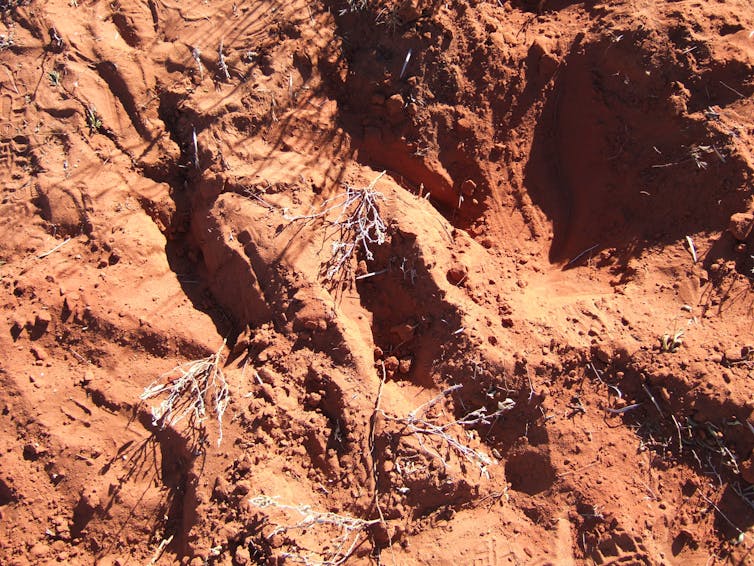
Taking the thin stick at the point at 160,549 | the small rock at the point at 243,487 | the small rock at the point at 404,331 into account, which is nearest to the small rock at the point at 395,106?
A: the small rock at the point at 404,331

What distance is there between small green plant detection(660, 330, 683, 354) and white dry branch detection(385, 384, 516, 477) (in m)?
0.86

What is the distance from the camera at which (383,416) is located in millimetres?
2559

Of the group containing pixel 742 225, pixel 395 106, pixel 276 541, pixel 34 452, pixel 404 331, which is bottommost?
pixel 276 541

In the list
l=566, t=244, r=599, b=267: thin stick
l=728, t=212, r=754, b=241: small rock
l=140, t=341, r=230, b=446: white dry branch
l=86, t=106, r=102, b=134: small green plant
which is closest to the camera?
l=140, t=341, r=230, b=446: white dry branch

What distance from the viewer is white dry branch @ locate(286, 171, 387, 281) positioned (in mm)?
2775

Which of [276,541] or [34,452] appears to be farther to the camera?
[34,452]

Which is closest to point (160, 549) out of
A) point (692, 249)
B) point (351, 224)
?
point (351, 224)

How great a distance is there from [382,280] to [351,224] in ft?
1.15

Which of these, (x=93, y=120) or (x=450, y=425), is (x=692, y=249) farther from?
(x=93, y=120)

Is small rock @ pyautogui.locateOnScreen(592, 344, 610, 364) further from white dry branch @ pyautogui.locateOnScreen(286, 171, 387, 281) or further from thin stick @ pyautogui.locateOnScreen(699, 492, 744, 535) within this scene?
white dry branch @ pyautogui.locateOnScreen(286, 171, 387, 281)

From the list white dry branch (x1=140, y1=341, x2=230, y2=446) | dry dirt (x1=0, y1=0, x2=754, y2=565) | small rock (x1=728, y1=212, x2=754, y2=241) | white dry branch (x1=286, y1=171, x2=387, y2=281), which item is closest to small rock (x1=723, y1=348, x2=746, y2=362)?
dry dirt (x1=0, y1=0, x2=754, y2=565)

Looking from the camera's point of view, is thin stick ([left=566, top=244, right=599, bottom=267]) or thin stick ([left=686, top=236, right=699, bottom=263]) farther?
thin stick ([left=566, top=244, right=599, bottom=267])

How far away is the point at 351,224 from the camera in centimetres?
285

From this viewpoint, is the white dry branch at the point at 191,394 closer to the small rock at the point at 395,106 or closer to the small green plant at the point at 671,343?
the small rock at the point at 395,106
